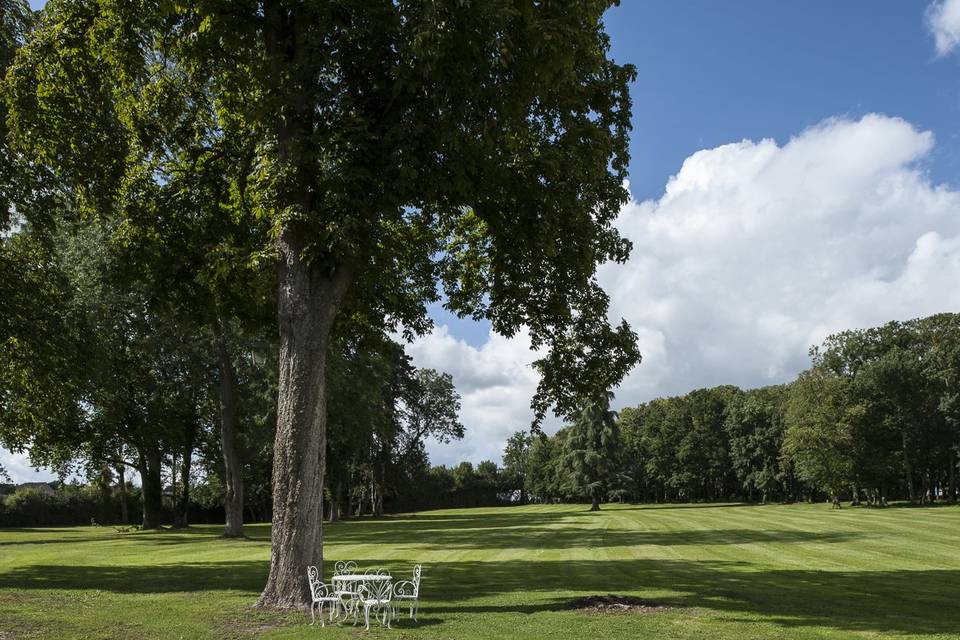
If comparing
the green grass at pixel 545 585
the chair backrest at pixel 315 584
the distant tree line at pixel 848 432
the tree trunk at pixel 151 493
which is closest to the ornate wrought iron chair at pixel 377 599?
the green grass at pixel 545 585

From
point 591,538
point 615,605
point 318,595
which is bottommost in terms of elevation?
point 591,538

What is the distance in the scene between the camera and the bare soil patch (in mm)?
12617

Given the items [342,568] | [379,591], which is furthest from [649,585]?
[379,591]

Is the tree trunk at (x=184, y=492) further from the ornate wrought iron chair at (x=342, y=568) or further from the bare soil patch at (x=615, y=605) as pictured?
the bare soil patch at (x=615, y=605)

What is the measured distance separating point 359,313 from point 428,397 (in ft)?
172

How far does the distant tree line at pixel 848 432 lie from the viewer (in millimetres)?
62812

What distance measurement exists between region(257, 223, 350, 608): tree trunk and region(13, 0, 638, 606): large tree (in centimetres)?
3

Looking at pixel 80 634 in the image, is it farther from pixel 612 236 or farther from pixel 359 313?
Answer: pixel 612 236

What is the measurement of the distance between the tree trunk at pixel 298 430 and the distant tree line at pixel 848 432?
4260cm

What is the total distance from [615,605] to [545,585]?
3564 millimetres

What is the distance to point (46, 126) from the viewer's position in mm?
14828

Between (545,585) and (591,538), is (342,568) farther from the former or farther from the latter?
(591,538)

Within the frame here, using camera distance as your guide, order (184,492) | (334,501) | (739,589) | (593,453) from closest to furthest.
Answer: (739,589)
(184,492)
(334,501)
(593,453)

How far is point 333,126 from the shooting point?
44.0 ft
